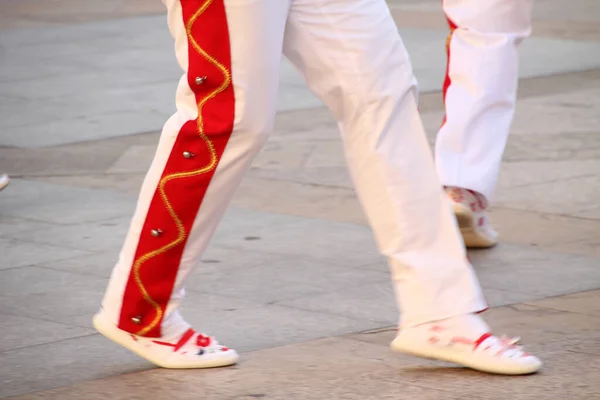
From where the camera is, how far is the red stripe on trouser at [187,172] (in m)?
2.97

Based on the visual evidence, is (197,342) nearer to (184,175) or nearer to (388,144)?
(184,175)

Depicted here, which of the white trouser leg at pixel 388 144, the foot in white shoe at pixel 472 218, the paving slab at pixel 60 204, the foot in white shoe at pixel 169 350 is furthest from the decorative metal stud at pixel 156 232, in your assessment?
the paving slab at pixel 60 204

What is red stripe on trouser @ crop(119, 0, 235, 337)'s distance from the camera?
9.75 ft

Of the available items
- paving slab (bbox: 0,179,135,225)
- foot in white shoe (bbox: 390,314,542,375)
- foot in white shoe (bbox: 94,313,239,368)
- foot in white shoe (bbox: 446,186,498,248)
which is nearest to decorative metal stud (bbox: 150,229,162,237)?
foot in white shoe (bbox: 94,313,239,368)

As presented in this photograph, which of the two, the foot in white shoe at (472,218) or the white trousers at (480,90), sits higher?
the white trousers at (480,90)

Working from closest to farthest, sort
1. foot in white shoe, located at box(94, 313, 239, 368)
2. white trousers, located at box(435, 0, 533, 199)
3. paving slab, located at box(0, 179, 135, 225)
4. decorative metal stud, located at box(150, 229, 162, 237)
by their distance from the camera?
decorative metal stud, located at box(150, 229, 162, 237), foot in white shoe, located at box(94, 313, 239, 368), white trousers, located at box(435, 0, 533, 199), paving slab, located at box(0, 179, 135, 225)

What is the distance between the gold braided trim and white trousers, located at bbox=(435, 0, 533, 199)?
1.70m

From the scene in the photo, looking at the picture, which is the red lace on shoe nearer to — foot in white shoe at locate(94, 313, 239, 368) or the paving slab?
foot in white shoe at locate(94, 313, 239, 368)

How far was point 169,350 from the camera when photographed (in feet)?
10.5

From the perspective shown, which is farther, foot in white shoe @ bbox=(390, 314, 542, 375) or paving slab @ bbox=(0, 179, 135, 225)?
paving slab @ bbox=(0, 179, 135, 225)

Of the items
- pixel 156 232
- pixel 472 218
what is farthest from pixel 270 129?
pixel 472 218

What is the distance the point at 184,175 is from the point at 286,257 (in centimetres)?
140

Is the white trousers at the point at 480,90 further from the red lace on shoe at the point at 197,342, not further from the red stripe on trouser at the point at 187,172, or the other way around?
the red stripe on trouser at the point at 187,172

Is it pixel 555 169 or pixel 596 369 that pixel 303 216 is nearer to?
pixel 555 169
